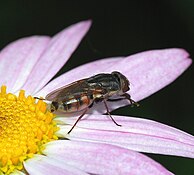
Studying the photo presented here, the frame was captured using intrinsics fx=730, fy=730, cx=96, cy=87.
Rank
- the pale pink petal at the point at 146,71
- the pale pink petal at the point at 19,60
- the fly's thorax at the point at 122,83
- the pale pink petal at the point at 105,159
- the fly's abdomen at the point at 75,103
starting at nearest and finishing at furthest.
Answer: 1. the pale pink petal at the point at 105,159
2. the fly's abdomen at the point at 75,103
3. the fly's thorax at the point at 122,83
4. the pale pink petal at the point at 146,71
5. the pale pink petal at the point at 19,60

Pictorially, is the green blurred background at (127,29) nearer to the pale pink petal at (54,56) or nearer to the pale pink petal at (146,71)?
the pale pink petal at (54,56)

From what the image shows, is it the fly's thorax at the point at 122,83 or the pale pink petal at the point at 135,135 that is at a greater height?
the fly's thorax at the point at 122,83

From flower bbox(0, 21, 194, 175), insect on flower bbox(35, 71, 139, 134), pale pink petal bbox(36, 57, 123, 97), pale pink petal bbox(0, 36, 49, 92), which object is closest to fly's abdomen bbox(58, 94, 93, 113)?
insect on flower bbox(35, 71, 139, 134)

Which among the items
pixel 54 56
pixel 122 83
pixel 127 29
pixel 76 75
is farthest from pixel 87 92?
pixel 127 29

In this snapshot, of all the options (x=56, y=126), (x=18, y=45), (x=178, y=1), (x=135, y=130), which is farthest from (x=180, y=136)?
(x=178, y=1)

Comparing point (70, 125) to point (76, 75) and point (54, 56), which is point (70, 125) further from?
point (54, 56)

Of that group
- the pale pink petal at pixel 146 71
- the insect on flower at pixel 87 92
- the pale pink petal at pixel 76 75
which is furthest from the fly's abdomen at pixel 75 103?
the pale pink petal at pixel 76 75

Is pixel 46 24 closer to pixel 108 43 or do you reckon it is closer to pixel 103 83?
pixel 108 43
